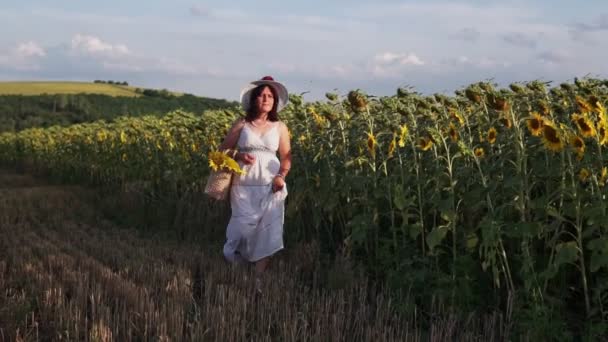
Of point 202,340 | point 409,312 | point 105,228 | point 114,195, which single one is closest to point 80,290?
point 202,340

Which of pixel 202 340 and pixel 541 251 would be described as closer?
pixel 202 340

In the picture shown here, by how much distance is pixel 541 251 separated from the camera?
5.09 m

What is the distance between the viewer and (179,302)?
15.5 feet

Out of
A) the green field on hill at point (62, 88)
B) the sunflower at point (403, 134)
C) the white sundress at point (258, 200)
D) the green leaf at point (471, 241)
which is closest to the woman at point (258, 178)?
the white sundress at point (258, 200)

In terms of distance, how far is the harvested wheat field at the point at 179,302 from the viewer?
4.12 m

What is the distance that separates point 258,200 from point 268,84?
3.07 ft

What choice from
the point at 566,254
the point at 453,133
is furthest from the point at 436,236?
the point at 566,254

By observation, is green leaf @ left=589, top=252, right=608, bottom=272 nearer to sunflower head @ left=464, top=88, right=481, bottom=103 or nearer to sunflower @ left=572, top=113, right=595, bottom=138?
sunflower @ left=572, top=113, right=595, bottom=138

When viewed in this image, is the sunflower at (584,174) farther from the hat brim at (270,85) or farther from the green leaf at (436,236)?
the hat brim at (270,85)

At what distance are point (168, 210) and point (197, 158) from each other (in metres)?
1.03

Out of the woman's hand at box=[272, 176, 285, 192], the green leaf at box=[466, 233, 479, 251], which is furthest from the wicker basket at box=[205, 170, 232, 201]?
the green leaf at box=[466, 233, 479, 251]

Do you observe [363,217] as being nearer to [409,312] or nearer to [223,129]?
[409,312]

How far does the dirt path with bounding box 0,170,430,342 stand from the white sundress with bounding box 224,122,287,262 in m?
0.24

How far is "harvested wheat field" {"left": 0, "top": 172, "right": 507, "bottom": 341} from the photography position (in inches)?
162
